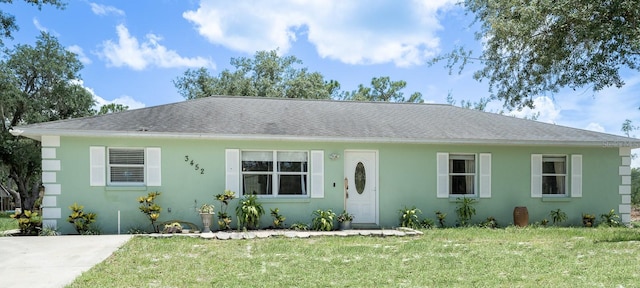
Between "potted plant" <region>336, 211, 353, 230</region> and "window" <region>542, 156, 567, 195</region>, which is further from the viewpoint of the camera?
"window" <region>542, 156, 567, 195</region>

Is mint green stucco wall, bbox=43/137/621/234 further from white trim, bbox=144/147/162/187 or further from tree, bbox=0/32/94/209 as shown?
tree, bbox=0/32/94/209

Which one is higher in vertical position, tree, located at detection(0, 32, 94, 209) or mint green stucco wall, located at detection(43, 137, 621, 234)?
tree, located at detection(0, 32, 94, 209)

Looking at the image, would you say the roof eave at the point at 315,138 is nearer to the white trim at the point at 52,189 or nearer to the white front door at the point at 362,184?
the white front door at the point at 362,184

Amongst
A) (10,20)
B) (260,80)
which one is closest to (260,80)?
(260,80)

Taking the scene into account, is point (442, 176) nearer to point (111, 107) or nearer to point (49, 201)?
point (49, 201)

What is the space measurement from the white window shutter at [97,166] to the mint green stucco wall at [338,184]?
0.10 m

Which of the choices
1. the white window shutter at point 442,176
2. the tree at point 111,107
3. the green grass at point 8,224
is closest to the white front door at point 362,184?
the white window shutter at point 442,176

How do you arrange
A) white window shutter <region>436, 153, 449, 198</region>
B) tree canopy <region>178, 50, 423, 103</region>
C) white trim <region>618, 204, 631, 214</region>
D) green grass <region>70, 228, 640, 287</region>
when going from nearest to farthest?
green grass <region>70, 228, 640, 287</region>, white window shutter <region>436, 153, 449, 198</region>, white trim <region>618, 204, 631, 214</region>, tree canopy <region>178, 50, 423, 103</region>

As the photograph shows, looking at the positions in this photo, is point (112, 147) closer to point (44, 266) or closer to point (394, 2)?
point (44, 266)

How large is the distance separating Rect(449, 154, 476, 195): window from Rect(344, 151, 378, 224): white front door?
2143mm

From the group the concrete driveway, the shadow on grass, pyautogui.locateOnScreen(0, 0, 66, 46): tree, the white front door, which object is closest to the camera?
the concrete driveway

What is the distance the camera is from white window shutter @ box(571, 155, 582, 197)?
13203 millimetres

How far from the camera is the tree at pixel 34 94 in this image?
21.2m

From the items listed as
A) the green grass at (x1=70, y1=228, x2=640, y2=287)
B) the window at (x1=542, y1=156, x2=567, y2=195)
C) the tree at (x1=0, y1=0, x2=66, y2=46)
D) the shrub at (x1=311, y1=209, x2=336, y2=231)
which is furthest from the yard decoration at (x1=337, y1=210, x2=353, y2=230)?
the tree at (x1=0, y1=0, x2=66, y2=46)
